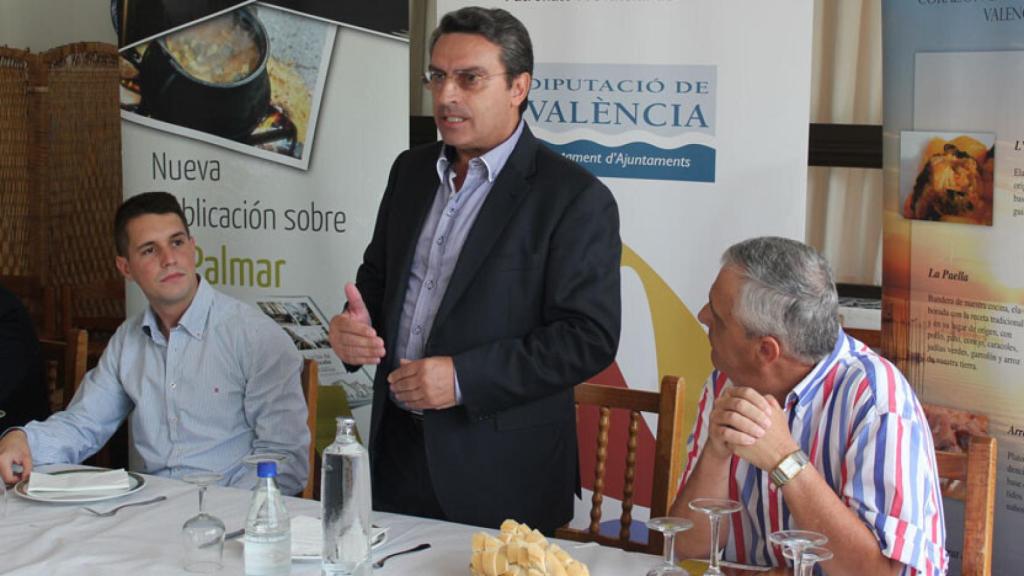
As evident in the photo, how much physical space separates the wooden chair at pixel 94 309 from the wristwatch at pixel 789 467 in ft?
7.33

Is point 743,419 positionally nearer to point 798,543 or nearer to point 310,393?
point 798,543

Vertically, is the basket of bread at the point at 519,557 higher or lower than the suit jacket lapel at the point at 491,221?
lower

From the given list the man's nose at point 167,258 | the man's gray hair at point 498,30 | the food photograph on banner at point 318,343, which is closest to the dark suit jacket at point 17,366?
the man's nose at point 167,258

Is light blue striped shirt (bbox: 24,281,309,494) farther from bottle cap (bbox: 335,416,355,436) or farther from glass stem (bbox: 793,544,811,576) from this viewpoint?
glass stem (bbox: 793,544,811,576)

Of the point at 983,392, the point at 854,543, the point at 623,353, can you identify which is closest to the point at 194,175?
the point at 623,353

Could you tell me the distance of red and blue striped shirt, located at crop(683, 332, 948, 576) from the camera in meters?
1.83

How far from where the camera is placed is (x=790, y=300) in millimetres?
1931

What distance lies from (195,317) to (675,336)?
1.34 m

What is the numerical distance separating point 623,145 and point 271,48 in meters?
1.20

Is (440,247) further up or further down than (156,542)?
further up

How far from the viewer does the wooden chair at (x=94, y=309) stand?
394cm

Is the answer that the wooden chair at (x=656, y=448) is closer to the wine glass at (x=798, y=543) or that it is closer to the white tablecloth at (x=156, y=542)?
the white tablecloth at (x=156, y=542)

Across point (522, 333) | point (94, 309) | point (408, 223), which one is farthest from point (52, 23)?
point (522, 333)

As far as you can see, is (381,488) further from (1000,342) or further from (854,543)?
(1000,342)
